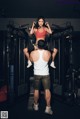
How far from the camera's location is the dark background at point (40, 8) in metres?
7.01

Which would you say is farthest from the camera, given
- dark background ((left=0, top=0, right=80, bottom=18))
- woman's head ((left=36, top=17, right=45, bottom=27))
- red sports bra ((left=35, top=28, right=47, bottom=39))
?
dark background ((left=0, top=0, right=80, bottom=18))

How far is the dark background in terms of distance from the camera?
7008 mm

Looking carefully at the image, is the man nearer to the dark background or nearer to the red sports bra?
the red sports bra

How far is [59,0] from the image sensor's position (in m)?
6.89

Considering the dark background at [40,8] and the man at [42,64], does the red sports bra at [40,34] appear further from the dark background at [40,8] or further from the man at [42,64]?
the dark background at [40,8]

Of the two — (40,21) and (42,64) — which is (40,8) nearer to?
(40,21)

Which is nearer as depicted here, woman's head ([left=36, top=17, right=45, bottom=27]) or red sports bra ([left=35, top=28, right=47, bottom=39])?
woman's head ([left=36, top=17, right=45, bottom=27])

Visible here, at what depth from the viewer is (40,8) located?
23.7 feet

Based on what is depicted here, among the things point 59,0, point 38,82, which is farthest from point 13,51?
point 59,0

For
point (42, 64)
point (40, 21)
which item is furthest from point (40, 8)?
point (42, 64)

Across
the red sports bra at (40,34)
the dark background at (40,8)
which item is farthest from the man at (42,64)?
the dark background at (40,8)

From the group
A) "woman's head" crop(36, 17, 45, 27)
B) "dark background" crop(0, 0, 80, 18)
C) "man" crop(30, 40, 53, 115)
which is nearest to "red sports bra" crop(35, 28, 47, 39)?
"woman's head" crop(36, 17, 45, 27)

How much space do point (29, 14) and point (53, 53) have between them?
2.35 meters

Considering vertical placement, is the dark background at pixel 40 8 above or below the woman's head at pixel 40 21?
above
